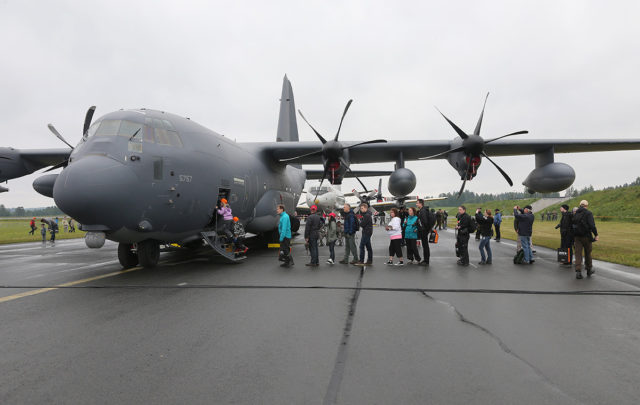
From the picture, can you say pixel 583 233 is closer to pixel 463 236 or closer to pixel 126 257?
pixel 463 236

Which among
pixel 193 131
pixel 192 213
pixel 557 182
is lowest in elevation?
pixel 192 213

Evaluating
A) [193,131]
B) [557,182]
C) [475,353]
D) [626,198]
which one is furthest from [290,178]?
[626,198]

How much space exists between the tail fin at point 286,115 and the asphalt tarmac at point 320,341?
44.4 ft

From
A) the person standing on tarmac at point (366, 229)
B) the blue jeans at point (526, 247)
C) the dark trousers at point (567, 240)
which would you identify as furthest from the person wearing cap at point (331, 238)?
the dark trousers at point (567, 240)

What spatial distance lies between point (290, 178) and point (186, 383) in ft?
46.0

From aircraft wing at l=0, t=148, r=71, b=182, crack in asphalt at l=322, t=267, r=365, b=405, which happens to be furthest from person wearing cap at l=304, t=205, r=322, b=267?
aircraft wing at l=0, t=148, r=71, b=182

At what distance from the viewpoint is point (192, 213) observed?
862cm

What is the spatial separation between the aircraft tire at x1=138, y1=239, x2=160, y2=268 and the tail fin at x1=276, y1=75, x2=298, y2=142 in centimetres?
1161

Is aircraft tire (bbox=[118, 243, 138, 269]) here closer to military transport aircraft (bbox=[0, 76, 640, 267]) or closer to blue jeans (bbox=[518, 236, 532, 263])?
military transport aircraft (bbox=[0, 76, 640, 267])

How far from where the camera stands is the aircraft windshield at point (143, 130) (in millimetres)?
7426

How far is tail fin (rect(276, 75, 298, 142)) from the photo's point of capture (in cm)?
1966

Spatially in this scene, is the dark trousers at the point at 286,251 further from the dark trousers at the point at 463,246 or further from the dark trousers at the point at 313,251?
the dark trousers at the point at 463,246

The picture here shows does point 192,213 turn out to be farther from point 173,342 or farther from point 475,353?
point 475,353

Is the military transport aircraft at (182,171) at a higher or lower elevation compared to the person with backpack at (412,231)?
higher
